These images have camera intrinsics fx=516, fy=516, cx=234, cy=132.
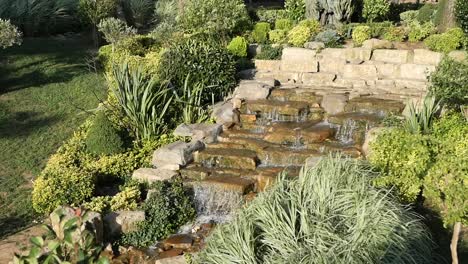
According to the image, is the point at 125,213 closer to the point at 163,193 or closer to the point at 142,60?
the point at 163,193

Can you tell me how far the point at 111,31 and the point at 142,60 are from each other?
2499mm

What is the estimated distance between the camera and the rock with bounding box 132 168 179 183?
8.99 m

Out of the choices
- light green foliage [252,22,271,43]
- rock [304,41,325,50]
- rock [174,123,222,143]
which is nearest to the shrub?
rock [304,41,325,50]

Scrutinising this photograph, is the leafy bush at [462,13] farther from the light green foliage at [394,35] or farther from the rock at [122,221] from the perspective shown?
the rock at [122,221]

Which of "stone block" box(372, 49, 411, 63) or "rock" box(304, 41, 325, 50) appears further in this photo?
"rock" box(304, 41, 325, 50)

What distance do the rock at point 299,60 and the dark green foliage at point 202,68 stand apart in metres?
1.67

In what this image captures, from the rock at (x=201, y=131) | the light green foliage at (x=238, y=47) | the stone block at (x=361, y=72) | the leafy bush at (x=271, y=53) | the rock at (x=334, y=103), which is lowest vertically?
the rock at (x=201, y=131)

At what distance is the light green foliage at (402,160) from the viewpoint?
295 inches

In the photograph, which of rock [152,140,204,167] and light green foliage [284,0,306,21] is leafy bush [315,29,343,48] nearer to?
light green foliage [284,0,306,21]

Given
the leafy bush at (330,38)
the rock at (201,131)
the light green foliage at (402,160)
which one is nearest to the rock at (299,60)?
the leafy bush at (330,38)

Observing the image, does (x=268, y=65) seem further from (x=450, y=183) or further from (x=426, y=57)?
(x=450, y=183)

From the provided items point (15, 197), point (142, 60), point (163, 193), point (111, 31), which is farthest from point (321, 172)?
point (111, 31)

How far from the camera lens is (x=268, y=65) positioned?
1345cm

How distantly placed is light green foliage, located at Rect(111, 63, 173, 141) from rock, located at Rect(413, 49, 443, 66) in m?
5.97
